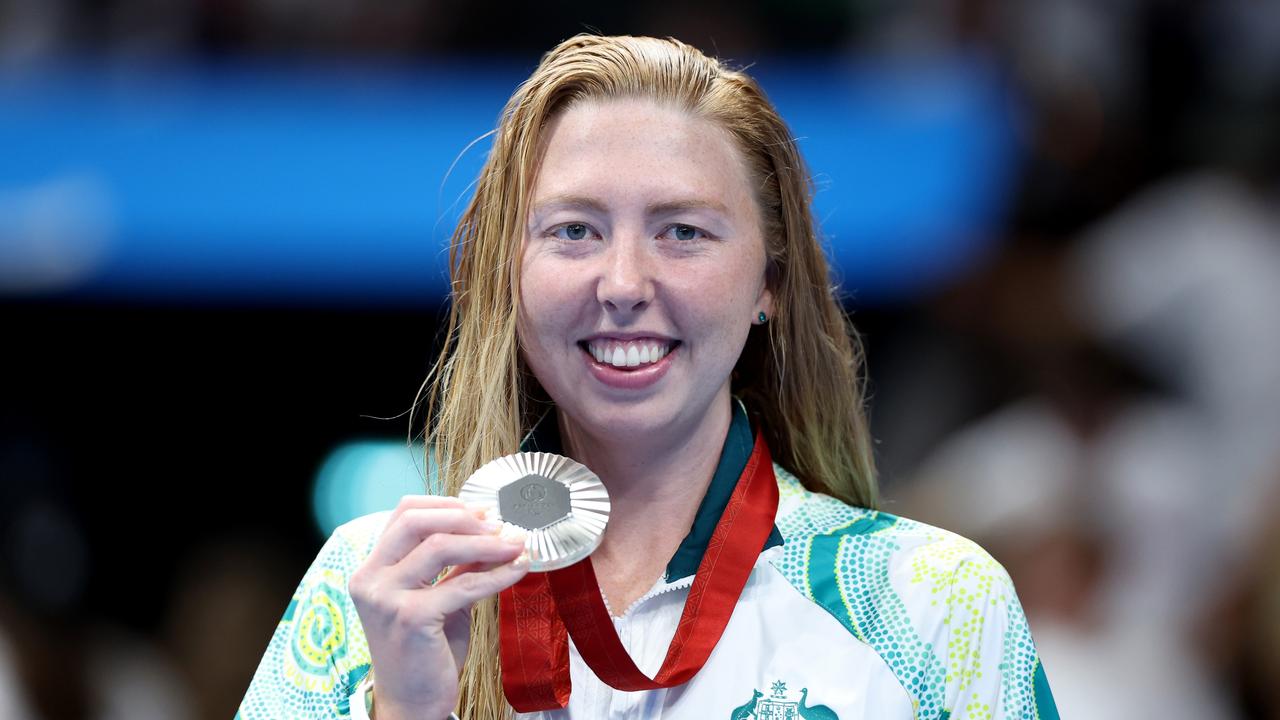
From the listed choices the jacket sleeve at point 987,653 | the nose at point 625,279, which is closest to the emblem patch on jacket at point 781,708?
the jacket sleeve at point 987,653

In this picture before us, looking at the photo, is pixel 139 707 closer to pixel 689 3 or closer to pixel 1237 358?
pixel 689 3

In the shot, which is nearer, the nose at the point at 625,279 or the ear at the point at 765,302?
the nose at the point at 625,279

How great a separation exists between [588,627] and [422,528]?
34 cm

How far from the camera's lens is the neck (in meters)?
2.39

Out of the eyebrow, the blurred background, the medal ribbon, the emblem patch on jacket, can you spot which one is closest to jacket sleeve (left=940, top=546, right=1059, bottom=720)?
the emblem patch on jacket

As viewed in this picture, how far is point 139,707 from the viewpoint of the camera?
5.37 metres

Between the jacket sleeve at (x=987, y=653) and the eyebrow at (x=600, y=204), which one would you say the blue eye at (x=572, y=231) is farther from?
the jacket sleeve at (x=987, y=653)

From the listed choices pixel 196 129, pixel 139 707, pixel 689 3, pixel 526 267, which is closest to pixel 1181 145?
pixel 689 3

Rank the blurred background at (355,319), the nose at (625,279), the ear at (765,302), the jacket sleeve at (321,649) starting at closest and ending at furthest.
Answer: the nose at (625,279)
the jacket sleeve at (321,649)
the ear at (765,302)
the blurred background at (355,319)

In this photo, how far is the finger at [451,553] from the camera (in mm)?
1981

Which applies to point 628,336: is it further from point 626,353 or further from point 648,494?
point 648,494

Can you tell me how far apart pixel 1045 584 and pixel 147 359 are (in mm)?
3062

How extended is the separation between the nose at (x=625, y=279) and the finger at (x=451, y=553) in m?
0.38

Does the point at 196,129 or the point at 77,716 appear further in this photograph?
the point at 196,129
